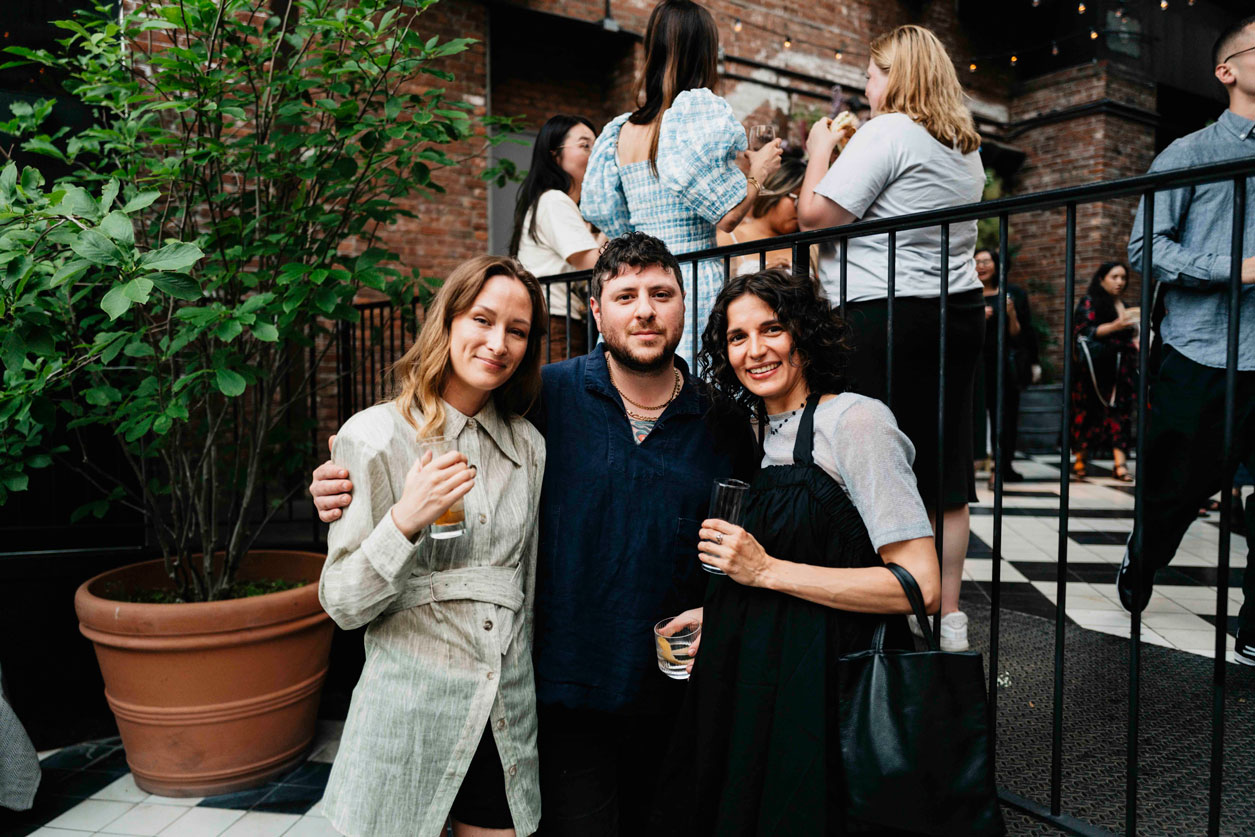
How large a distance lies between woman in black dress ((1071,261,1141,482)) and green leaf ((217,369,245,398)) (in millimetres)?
6366

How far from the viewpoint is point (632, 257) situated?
5.80 feet

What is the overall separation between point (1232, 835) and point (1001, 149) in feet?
30.9

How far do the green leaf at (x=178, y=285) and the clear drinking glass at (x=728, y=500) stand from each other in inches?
43.9

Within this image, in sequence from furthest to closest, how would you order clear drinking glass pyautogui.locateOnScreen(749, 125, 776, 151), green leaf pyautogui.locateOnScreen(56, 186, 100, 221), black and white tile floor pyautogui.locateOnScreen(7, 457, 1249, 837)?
clear drinking glass pyautogui.locateOnScreen(749, 125, 776, 151) → black and white tile floor pyautogui.locateOnScreen(7, 457, 1249, 837) → green leaf pyautogui.locateOnScreen(56, 186, 100, 221)

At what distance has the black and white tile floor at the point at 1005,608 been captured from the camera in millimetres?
2250

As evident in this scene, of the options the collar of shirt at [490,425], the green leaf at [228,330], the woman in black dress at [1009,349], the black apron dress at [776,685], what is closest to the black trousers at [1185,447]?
A: the black apron dress at [776,685]

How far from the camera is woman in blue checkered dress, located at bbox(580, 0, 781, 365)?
2336 millimetres

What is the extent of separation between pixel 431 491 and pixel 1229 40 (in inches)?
107

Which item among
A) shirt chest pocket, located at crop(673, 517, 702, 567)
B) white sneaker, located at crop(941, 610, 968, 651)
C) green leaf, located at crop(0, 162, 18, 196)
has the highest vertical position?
green leaf, located at crop(0, 162, 18, 196)

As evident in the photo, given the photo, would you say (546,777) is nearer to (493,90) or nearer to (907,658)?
(907,658)

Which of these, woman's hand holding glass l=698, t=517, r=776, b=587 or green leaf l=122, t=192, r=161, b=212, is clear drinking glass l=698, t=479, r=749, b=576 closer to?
woman's hand holding glass l=698, t=517, r=776, b=587

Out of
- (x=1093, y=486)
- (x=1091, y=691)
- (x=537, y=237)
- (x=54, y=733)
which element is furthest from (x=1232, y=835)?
(x=1093, y=486)

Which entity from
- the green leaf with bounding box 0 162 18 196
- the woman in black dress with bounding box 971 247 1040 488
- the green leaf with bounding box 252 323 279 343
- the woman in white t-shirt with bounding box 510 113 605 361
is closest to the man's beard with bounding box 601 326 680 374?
the green leaf with bounding box 252 323 279 343

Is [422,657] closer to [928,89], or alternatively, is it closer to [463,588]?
[463,588]
